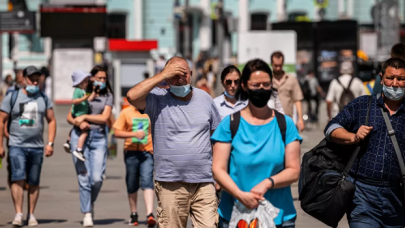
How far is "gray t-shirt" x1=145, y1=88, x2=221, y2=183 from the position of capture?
6.50m

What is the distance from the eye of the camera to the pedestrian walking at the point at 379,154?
238 inches

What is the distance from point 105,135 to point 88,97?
0.47 meters

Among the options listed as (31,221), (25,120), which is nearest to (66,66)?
(25,120)

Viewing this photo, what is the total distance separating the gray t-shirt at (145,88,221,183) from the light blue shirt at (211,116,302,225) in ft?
4.27

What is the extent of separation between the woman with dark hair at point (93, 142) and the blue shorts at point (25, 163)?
41cm

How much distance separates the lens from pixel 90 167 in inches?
387

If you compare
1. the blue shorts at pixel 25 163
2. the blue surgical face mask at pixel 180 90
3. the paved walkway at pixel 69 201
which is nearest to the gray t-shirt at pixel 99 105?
the blue shorts at pixel 25 163

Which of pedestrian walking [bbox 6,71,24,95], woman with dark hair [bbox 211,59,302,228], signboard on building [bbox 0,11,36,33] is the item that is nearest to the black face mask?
woman with dark hair [bbox 211,59,302,228]

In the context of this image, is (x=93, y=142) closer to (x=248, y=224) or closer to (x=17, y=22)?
(x=248, y=224)

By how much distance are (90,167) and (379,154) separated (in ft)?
14.8

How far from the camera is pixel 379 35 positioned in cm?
1733

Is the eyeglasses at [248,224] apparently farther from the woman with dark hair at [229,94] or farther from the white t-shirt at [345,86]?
the white t-shirt at [345,86]

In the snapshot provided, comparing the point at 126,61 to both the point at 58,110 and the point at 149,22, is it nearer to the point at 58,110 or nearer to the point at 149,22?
the point at 58,110

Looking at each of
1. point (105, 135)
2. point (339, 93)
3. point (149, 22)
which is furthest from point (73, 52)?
point (149, 22)
